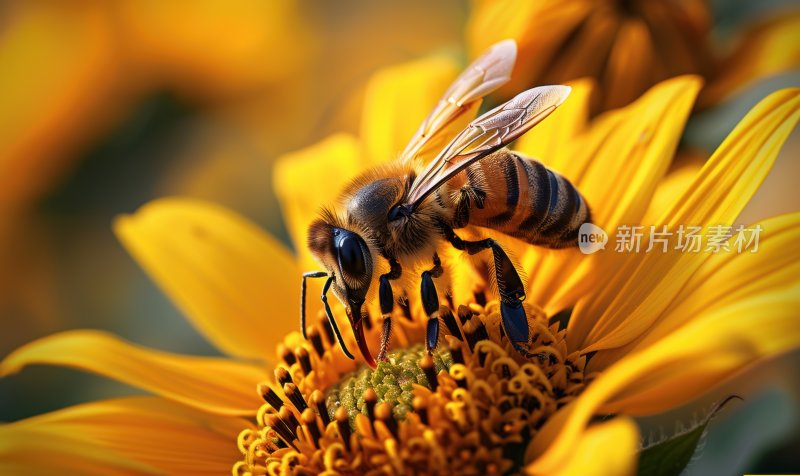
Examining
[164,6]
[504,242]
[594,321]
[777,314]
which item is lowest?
[777,314]

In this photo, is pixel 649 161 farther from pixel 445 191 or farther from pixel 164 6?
pixel 164 6

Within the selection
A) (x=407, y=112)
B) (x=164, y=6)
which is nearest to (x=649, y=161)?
(x=407, y=112)

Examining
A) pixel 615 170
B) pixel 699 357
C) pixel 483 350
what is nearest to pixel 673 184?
pixel 615 170

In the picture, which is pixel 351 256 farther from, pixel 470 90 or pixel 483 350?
pixel 470 90

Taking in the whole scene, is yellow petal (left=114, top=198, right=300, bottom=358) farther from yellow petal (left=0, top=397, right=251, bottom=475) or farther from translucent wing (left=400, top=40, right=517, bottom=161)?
translucent wing (left=400, top=40, right=517, bottom=161)

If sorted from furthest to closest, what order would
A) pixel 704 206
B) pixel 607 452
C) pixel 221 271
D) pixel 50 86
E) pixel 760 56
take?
pixel 50 86 → pixel 221 271 → pixel 760 56 → pixel 704 206 → pixel 607 452

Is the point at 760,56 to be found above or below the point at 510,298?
above

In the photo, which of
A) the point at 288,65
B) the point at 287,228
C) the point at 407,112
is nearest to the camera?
the point at 407,112
